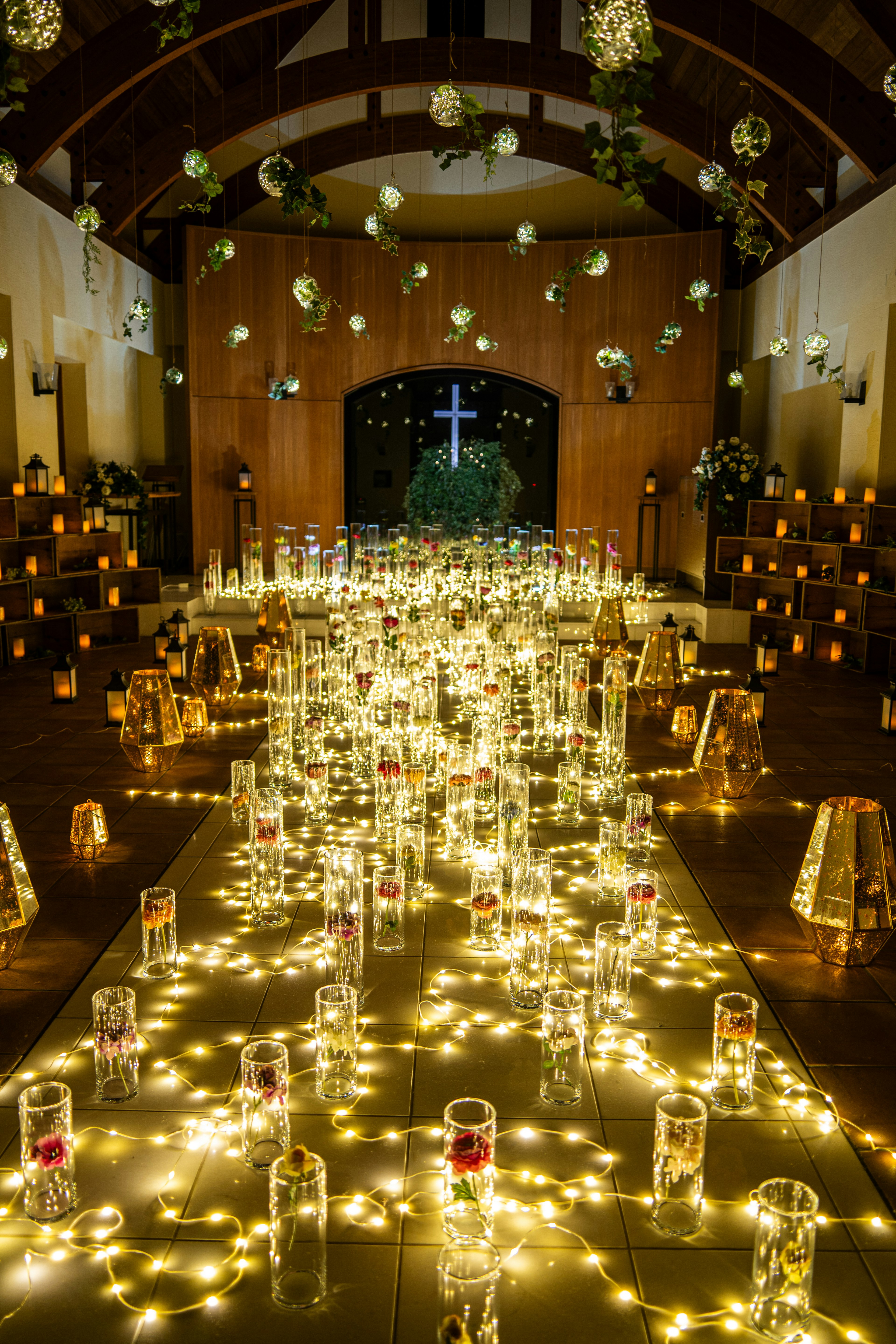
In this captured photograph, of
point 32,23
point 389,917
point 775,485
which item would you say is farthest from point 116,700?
point 775,485

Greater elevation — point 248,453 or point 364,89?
point 364,89

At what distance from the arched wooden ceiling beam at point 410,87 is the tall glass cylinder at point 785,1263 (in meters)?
9.14

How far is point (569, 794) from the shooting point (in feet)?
16.3

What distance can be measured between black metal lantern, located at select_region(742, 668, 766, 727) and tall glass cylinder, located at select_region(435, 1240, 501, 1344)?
15.1 feet

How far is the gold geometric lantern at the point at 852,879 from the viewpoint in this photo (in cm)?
337

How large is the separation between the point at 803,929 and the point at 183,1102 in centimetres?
213

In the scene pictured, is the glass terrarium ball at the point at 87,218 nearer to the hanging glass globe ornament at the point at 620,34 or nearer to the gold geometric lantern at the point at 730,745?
the hanging glass globe ornament at the point at 620,34

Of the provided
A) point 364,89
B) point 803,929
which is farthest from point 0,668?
point 803,929

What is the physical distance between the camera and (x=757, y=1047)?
10.0ft

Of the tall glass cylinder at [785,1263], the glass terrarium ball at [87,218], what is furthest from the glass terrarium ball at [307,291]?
the tall glass cylinder at [785,1263]

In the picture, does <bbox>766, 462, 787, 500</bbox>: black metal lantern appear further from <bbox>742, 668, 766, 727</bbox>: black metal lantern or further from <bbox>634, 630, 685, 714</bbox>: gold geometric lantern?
<bbox>742, 668, 766, 727</bbox>: black metal lantern

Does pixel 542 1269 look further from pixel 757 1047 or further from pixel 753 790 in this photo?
pixel 753 790

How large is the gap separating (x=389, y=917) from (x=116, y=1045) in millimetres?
1139

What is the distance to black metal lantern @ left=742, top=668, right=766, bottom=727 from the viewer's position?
20.5 feet
